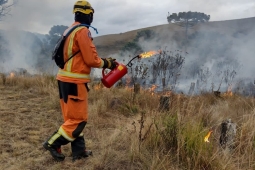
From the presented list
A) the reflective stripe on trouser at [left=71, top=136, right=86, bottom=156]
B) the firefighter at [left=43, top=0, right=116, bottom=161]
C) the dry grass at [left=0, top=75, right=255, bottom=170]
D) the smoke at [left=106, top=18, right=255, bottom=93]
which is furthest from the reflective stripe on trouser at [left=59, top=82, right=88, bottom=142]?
the smoke at [left=106, top=18, right=255, bottom=93]

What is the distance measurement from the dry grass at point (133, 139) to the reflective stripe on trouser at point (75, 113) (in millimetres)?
371

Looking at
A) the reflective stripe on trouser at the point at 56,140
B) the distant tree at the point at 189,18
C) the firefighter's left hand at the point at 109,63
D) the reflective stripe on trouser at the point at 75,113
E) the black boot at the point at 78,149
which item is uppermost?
the distant tree at the point at 189,18

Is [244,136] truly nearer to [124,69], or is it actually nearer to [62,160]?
[124,69]

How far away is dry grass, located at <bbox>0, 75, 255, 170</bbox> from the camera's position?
3141 mm

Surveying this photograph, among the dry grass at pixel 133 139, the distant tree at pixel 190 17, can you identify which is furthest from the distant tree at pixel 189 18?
the dry grass at pixel 133 139

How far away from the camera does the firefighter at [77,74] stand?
10.8 feet

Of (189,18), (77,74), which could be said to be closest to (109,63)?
(77,74)

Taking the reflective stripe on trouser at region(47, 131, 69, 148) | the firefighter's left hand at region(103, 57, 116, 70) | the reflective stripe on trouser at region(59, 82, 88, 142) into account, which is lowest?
the reflective stripe on trouser at region(47, 131, 69, 148)

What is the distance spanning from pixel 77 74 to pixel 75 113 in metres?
0.45

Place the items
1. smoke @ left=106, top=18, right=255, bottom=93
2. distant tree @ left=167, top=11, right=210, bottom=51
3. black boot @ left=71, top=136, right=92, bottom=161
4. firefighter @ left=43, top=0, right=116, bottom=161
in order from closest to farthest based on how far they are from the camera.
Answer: firefighter @ left=43, top=0, right=116, bottom=161
black boot @ left=71, top=136, right=92, bottom=161
smoke @ left=106, top=18, right=255, bottom=93
distant tree @ left=167, top=11, right=210, bottom=51

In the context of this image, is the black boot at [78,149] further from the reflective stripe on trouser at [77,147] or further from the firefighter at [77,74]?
the firefighter at [77,74]

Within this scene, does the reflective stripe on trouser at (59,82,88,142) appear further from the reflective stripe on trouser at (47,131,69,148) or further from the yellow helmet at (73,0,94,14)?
the yellow helmet at (73,0,94,14)

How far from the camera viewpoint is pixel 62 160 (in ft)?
11.8

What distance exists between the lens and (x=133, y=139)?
372cm
